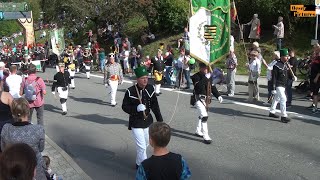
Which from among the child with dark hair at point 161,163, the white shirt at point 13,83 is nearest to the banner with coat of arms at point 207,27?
the white shirt at point 13,83

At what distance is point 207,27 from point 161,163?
21.3 feet

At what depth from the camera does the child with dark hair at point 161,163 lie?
3.97m

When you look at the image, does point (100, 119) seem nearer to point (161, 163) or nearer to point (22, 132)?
point (22, 132)

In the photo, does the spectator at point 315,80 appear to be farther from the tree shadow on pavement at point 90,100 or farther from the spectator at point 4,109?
the spectator at point 4,109

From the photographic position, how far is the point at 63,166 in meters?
7.88

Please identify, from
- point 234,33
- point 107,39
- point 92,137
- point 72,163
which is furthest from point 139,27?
point 72,163

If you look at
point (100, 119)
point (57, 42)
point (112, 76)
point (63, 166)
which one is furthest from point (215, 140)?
point (57, 42)

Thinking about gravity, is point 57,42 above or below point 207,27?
above

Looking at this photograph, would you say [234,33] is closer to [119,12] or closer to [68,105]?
[119,12]

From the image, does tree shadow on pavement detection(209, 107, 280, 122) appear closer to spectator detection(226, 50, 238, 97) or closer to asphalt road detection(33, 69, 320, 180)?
asphalt road detection(33, 69, 320, 180)

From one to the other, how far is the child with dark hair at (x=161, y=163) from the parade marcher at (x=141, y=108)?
10.6 ft

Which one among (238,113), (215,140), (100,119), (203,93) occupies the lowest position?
(215,140)

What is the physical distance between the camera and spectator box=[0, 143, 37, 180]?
2.95 metres

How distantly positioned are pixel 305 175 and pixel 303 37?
A: 1723cm
